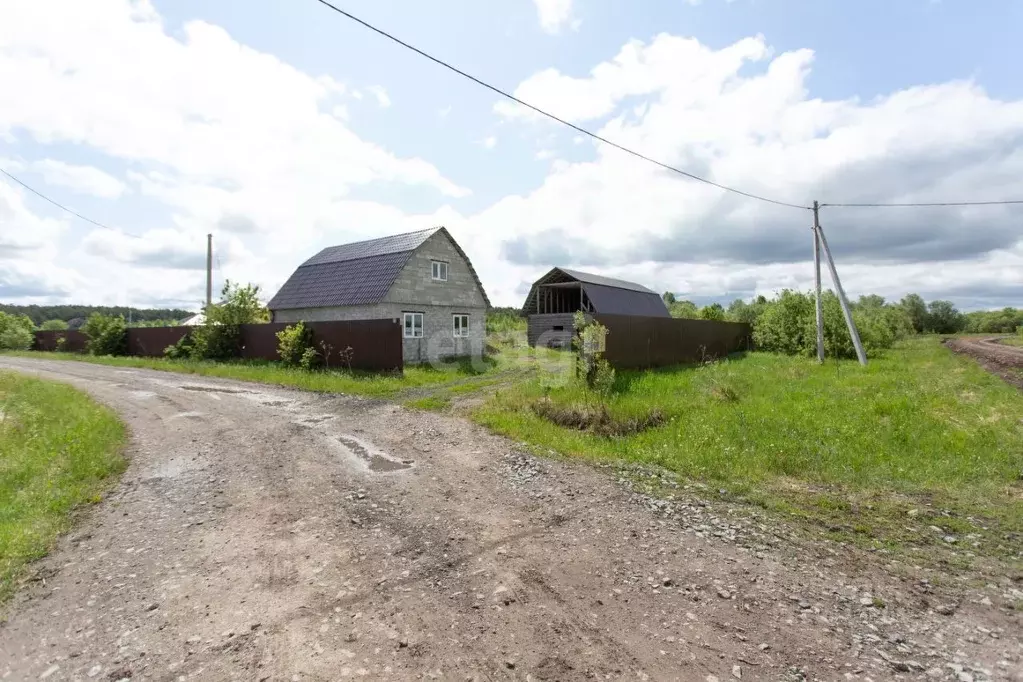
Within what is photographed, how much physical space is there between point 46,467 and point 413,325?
13571 millimetres

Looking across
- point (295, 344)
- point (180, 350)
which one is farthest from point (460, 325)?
point (180, 350)

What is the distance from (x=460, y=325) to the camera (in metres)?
21.9

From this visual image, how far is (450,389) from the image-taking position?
13.0 meters

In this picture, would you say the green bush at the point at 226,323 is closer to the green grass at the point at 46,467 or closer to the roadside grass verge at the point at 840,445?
the green grass at the point at 46,467

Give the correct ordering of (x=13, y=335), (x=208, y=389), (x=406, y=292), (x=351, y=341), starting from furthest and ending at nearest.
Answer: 1. (x=13, y=335)
2. (x=406, y=292)
3. (x=351, y=341)
4. (x=208, y=389)

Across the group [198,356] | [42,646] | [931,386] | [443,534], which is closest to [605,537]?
[443,534]

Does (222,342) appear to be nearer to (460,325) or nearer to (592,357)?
(460,325)

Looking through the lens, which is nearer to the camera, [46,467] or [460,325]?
[46,467]

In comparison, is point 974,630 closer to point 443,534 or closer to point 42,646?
point 443,534

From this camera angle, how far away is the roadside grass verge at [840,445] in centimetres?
475

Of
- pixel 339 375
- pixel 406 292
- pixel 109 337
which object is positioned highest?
pixel 406 292

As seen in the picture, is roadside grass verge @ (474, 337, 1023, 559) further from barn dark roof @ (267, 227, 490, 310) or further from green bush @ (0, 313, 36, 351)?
green bush @ (0, 313, 36, 351)

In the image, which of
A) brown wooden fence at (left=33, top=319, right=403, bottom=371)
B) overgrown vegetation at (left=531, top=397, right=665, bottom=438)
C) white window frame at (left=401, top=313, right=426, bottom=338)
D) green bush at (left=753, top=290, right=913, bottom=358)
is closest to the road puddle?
brown wooden fence at (left=33, top=319, right=403, bottom=371)

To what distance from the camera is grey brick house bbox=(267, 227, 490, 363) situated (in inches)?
749
